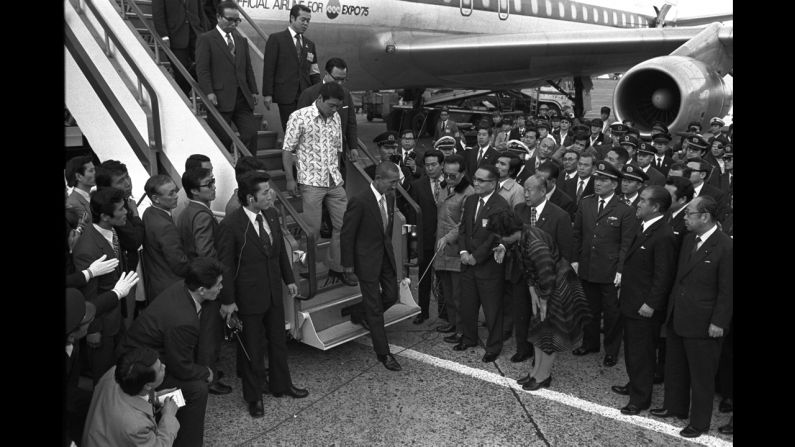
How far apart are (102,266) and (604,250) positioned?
12.4 feet

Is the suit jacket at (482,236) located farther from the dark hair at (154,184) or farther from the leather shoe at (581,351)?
the dark hair at (154,184)

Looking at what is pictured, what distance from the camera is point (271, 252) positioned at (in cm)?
452

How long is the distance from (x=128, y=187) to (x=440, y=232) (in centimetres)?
281

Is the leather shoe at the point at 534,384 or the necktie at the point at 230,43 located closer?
the leather shoe at the point at 534,384

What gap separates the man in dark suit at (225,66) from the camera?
5891 millimetres

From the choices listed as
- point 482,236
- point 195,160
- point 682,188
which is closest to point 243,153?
point 195,160

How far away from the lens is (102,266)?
384 centimetres

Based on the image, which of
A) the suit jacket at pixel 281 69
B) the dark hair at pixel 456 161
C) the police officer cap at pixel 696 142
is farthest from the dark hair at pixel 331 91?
the police officer cap at pixel 696 142

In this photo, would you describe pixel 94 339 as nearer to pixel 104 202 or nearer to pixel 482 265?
pixel 104 202

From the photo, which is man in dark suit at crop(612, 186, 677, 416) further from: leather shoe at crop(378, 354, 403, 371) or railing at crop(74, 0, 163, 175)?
railing at crop(74, 0, 163, 175)

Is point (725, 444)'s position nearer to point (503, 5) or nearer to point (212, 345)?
point (212, 345)

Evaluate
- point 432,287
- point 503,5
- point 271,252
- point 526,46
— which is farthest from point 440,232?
point 503,5
